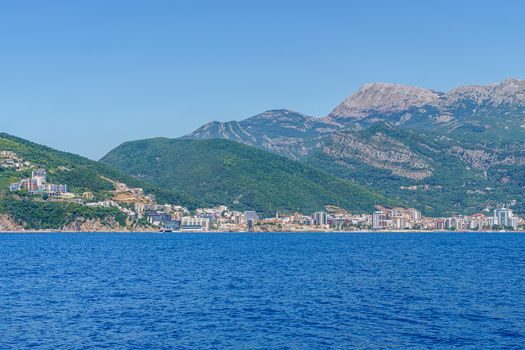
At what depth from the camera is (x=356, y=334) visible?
204 ft

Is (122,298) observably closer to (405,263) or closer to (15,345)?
(15,345)

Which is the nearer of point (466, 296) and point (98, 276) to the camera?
point (466, 296)

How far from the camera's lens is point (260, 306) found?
255ft

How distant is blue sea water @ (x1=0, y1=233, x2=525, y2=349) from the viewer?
5969cm

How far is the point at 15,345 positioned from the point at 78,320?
37.4 feet

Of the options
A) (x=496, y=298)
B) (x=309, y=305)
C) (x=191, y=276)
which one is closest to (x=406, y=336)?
A: (x=309, y=305)

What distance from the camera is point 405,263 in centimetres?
13850

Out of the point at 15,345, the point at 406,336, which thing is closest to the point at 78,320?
the point at 15,345

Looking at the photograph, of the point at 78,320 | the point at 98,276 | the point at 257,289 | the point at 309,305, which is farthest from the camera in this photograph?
the point at 98,276

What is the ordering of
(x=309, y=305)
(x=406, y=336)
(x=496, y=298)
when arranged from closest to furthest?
(x=406, y=336), (x=309, y=305), (x=496, y=298)

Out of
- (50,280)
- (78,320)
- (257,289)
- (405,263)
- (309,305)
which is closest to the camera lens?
(78,320)

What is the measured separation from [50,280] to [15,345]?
46.6m

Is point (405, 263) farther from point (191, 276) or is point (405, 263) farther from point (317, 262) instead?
point (191, 276)

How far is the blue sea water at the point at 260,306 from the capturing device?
5969 centimetres
